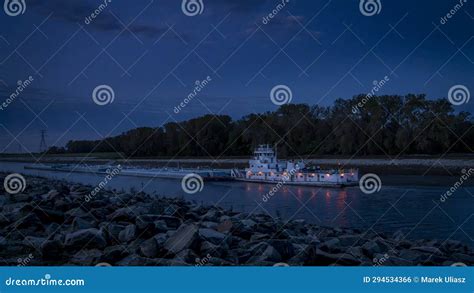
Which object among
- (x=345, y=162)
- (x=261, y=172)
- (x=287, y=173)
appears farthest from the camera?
(x=261, y=172)

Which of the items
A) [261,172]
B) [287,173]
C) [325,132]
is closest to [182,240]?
[325,132]

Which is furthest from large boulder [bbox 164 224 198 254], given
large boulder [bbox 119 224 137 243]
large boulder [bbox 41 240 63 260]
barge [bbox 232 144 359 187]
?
barge [bbox 232 144 359 187]

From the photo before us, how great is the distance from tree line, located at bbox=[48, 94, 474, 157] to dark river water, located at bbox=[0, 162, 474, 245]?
37.9 inches

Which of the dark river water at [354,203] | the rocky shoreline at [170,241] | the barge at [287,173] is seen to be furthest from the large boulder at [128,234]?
the barge at [287,173]

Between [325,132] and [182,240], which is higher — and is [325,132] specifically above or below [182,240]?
above

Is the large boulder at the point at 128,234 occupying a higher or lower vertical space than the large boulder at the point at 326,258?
higher

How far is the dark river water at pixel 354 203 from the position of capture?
899 centimetres

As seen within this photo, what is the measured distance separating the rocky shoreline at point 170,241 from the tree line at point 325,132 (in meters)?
1.33

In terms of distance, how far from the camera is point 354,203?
11.1 m

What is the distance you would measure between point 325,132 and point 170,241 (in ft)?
16.5

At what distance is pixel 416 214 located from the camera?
9.61 meters

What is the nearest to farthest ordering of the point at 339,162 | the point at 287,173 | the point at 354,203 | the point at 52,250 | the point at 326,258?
the point at 52,250 → the point at 326,258 → the point at 354,203 → the point at 339,162 → the point at 287,173

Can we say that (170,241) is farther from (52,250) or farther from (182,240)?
(52,250)

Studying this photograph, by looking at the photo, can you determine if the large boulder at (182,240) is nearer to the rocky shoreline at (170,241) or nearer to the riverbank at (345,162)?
the rocky shoreline at (170,241)
